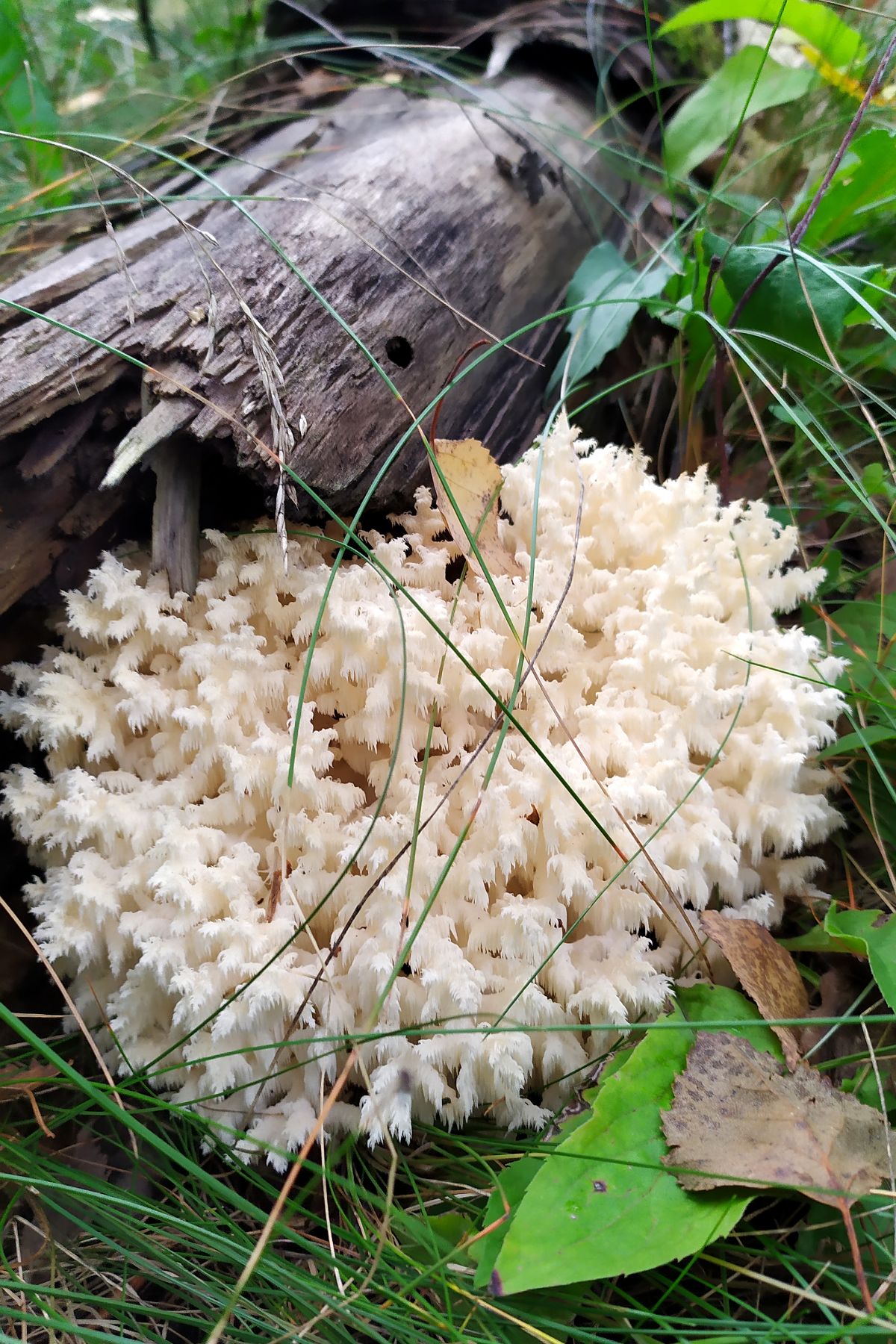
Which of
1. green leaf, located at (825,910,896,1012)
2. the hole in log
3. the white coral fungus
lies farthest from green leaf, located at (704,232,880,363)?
green leaf, located at (825,910,896,1012)

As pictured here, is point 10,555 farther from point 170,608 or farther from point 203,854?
point 203,854

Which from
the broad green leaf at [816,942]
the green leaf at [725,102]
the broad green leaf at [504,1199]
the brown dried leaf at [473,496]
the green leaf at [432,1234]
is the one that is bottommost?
the green leaf at [432,1234]

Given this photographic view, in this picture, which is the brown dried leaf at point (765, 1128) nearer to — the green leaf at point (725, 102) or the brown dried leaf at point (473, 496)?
the brown dried leaf at point (473, 496)

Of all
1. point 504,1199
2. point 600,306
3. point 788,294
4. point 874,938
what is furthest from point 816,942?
point 600,306

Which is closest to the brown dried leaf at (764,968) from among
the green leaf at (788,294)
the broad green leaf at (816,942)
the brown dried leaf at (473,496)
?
the broad green leaf at (816,942)

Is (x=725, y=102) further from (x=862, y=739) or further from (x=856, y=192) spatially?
Result: (x=862, y=739)

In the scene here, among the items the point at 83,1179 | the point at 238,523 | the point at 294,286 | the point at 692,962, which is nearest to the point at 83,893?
the point at 83,1179
